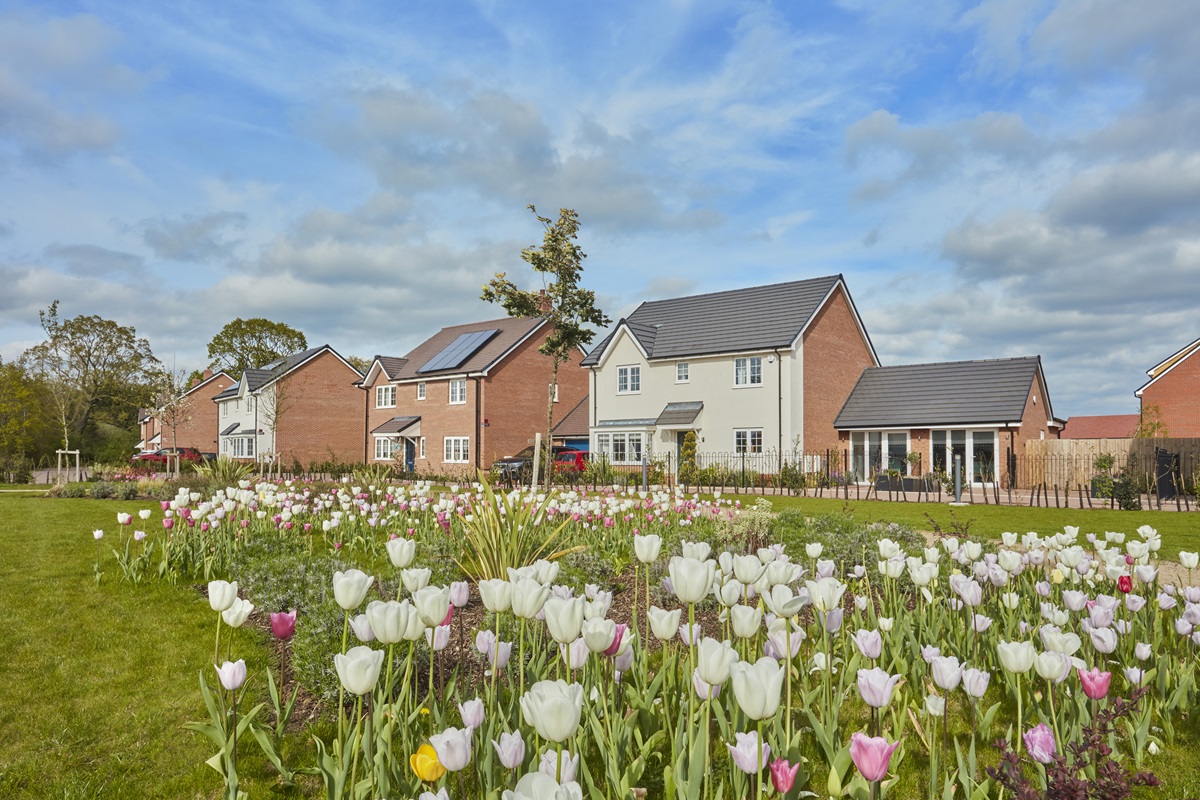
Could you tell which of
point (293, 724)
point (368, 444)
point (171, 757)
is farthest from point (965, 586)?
point (368, 444)

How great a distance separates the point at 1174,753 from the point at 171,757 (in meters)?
5.86

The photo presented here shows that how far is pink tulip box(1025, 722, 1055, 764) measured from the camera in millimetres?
2639

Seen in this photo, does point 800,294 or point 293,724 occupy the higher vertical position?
point 800,294

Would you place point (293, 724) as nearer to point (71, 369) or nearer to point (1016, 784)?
point (1016, 784)

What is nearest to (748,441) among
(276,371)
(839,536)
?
(839,536)

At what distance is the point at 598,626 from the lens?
9.00ft

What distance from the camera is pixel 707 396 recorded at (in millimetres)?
36000

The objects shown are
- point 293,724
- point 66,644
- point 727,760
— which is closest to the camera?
point 727,760

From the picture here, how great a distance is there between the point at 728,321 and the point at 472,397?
14533 millimetres

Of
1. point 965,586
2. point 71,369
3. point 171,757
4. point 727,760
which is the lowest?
point 171,757

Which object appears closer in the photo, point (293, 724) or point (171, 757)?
point (171, 757)

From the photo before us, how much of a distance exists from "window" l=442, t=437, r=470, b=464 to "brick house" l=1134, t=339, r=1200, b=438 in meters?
34.4

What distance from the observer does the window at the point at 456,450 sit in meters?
41.5

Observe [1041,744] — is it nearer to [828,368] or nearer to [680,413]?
[680,413]
